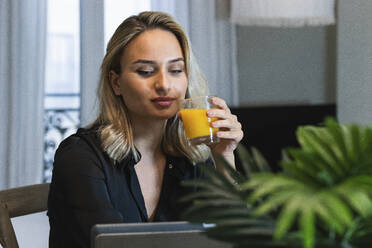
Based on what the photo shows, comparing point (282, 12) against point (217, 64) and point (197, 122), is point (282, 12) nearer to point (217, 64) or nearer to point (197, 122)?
point (217, 64)

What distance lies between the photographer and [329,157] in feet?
1.60

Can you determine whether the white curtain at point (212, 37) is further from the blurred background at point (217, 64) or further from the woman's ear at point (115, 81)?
the woman's ear at point (115, 81)

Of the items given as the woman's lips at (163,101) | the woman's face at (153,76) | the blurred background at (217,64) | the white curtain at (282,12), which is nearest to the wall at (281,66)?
the blurred background at (217,64)

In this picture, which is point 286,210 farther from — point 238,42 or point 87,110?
point 238,42

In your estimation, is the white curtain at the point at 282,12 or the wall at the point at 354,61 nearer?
the white curtain at the point at 282,12

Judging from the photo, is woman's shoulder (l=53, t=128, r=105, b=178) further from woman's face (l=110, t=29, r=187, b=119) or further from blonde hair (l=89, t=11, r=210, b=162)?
woman's face (l=110, t=29, r=187, b=119)

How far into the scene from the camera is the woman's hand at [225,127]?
4.61 feet

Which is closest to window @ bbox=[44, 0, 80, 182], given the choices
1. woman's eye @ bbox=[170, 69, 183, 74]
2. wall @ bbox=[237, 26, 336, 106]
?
wall @ bbox=[237, 26, 336, 106]

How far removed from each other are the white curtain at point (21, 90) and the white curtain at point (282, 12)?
1.09m

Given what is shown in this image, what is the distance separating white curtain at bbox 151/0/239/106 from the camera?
3.23 m

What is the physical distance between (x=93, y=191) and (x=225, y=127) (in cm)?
41

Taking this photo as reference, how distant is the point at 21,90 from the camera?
2805 mm

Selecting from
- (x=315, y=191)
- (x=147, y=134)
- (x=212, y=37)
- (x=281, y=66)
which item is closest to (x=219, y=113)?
(x=147, y=134)

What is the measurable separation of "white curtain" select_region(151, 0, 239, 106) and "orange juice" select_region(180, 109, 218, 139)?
6.12 feet
